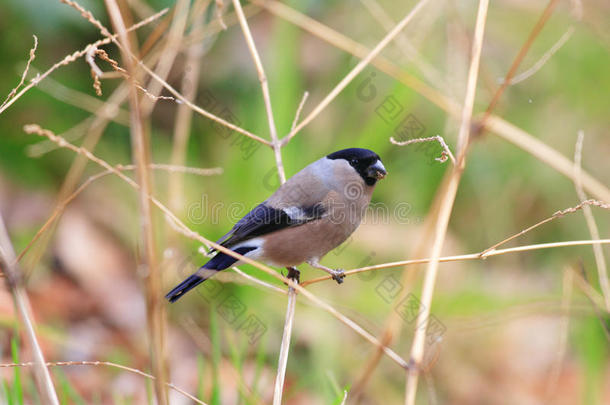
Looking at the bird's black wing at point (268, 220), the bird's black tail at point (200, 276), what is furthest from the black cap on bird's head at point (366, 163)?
the bird's black tail at point (200, 276)

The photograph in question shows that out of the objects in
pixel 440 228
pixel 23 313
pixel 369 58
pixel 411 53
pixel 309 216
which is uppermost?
pixel 411 53

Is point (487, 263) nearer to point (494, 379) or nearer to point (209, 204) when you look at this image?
point (494, 379)

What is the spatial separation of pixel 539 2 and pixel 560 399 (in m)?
2.36

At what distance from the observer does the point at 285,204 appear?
209 centimetres

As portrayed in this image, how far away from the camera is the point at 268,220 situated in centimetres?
206

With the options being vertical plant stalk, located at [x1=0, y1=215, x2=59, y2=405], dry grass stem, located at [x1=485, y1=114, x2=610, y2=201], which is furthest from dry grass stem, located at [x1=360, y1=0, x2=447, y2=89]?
vertical plant stalk, located at [x1=0, y1=215, x2=59, y2=405]

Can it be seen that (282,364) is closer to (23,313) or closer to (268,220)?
(23,313)

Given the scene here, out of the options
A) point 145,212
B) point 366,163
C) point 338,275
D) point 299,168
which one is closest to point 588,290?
point 338,275

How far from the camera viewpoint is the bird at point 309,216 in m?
2.04

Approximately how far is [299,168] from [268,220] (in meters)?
0.94

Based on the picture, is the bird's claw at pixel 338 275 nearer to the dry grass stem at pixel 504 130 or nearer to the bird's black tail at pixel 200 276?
the bird's black tail at pixel 200 276

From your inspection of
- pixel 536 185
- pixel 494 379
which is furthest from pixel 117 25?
pixel 536 185

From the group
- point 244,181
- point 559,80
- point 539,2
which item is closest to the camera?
point 244,181

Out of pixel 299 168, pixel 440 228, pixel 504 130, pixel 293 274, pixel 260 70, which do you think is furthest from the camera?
pixel 299 168
